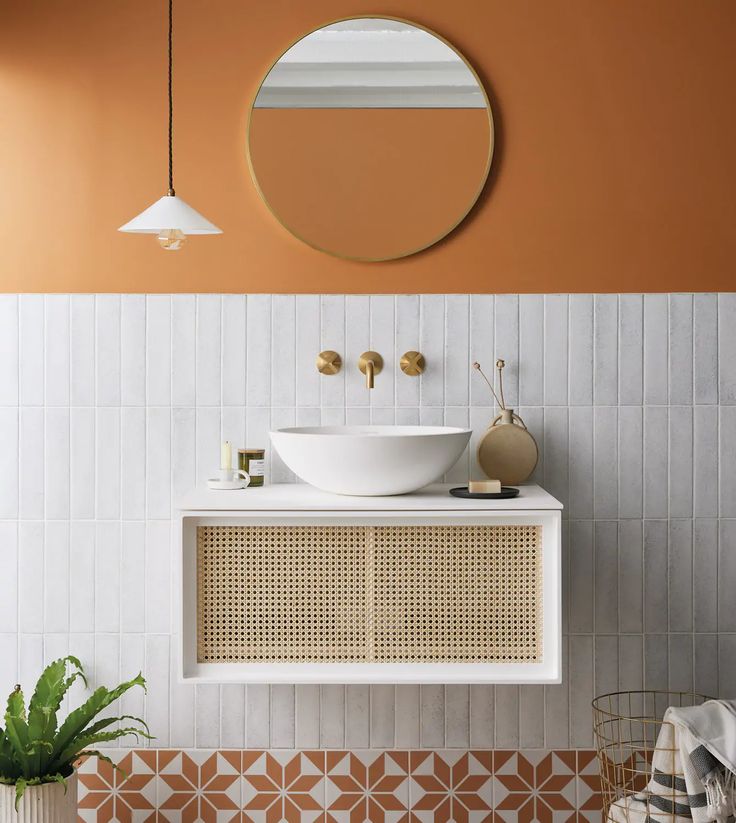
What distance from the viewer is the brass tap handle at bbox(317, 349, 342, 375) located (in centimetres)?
226

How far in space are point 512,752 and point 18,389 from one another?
1.65m

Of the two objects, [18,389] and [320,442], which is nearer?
[320,442]

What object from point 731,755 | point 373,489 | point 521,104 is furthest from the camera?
point 521,104

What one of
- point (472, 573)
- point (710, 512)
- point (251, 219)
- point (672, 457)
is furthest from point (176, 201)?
point (710, 512)

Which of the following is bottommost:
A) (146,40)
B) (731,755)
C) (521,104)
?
(731,755)

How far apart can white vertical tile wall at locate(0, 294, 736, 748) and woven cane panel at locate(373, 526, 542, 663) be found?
1.21ft

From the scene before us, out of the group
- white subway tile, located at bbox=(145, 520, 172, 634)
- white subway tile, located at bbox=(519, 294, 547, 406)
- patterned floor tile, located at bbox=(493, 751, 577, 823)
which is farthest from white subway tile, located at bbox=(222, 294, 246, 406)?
patterned floor tile, located at bbox=(493, 751, 577, 823)

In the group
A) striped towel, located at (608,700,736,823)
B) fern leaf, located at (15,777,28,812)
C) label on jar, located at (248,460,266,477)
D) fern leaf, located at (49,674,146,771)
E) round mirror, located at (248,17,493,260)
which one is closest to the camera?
striped towel, located at (608,700,736,823)

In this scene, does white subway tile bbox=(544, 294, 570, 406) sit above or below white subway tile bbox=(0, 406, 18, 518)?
above

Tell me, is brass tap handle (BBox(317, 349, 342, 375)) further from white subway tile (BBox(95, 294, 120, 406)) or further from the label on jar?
white subway tile (BBox(95, 294, 120, 406))

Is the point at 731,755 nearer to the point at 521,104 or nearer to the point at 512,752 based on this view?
the point at 512,752

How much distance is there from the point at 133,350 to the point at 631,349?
4.37 ft

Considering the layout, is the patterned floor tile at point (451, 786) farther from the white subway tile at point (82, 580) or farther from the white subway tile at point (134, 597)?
the white subway tile at point (82, 580)

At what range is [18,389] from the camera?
2291 mm
